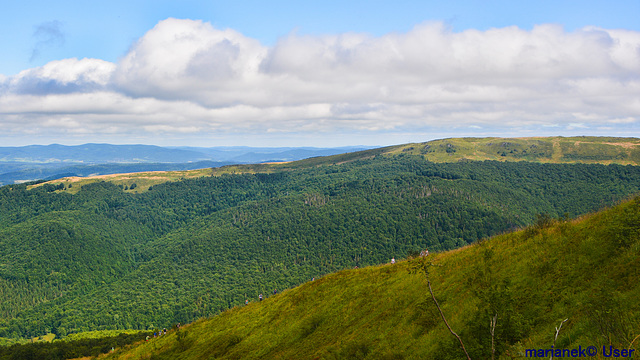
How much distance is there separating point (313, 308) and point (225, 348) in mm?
15456

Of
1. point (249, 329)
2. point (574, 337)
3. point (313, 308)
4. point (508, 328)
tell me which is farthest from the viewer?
point (249, 329)

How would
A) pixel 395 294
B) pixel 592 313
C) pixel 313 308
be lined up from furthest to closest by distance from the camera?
pixel 313 308 < pixel 395 294 < pixel 592 313

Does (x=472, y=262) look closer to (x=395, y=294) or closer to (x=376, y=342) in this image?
(x=395, y=294)

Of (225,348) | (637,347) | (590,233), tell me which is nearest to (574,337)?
(637,347)

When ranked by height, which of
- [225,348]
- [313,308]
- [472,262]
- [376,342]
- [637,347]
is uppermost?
[637,347]

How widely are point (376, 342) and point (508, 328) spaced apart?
1346 centimetres

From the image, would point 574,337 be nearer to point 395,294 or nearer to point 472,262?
point 472,262

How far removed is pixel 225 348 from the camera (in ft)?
163

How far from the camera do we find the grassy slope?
675 inches

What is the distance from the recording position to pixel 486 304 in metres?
21.5

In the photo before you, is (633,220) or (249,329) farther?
(249,329)

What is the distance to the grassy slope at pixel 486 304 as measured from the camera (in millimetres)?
17141

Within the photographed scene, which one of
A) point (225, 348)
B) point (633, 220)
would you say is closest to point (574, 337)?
point (633, 220)

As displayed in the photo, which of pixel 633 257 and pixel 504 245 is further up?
pixel 633 257
